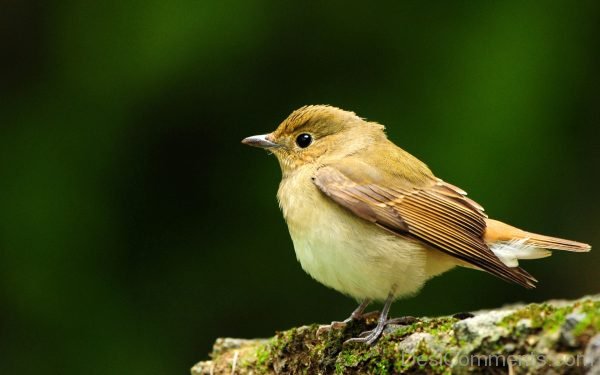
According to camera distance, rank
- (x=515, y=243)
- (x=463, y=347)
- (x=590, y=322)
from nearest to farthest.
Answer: (x=590, y=322) → (x=463, y=347) → (x=515, y=243)

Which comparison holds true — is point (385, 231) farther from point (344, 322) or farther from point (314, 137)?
point (314, 137)

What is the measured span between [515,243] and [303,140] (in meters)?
1.40

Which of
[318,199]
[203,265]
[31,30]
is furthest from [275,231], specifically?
[31,30]

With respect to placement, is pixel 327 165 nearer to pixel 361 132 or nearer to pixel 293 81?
pixel 361 132

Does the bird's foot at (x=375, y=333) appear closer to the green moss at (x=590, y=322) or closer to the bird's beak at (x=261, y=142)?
the green moss at (x=590, y=322)

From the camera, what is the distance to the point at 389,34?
6.64m

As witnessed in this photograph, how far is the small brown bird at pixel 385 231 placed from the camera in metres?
4.22

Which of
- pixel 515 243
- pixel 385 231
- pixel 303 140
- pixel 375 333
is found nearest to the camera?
pixel 375 333

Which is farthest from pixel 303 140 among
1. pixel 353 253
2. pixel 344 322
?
pixel 344 322

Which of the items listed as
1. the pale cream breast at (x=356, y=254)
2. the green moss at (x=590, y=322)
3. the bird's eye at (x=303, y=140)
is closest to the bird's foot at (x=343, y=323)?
the pale cream breast at (x=356, y=254)

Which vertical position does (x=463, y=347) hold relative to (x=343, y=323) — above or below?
below

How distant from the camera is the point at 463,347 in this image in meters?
3.32

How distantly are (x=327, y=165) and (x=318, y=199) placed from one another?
0.34 m

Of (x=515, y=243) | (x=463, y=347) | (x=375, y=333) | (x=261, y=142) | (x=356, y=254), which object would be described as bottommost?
(x=463, y=347)
